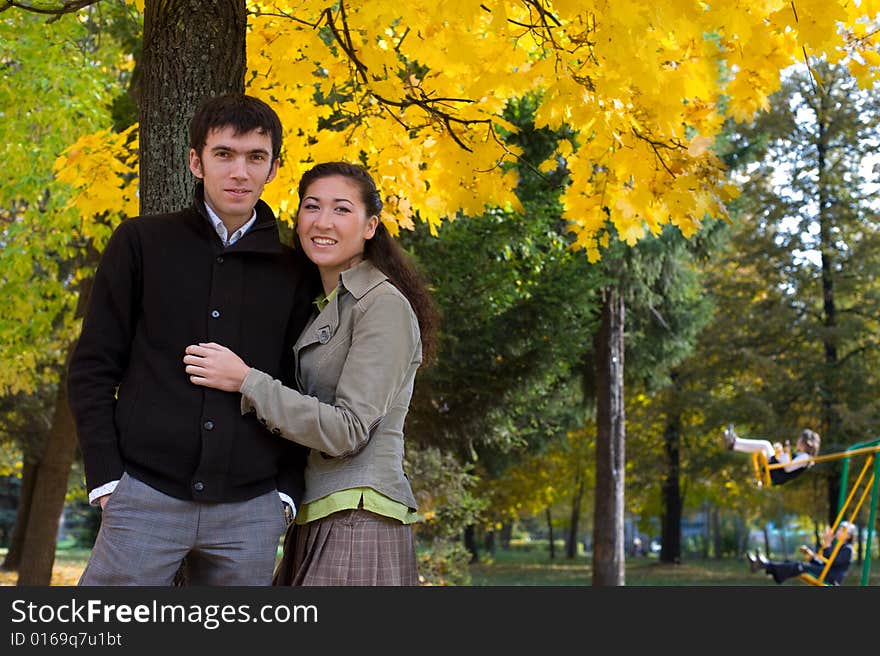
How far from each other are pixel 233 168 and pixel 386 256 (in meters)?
0.47

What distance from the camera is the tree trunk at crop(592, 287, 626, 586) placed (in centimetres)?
1686

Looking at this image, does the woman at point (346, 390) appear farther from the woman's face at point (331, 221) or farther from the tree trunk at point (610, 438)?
the tree trunk at point (610, 438)

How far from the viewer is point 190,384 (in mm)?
2576

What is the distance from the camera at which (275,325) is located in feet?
9.04

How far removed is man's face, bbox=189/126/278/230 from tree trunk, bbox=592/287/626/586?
46.6 feet

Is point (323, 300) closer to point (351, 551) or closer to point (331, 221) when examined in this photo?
point (331, 221)

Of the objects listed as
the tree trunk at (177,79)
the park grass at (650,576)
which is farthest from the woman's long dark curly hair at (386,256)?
the park grass at (650,576)

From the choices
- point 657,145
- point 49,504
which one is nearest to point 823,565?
point 49,504

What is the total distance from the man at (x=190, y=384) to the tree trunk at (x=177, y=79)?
0.86 m

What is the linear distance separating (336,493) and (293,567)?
0.91 ft

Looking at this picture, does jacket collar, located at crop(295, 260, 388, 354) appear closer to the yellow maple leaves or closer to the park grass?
the yellow maple leaves
